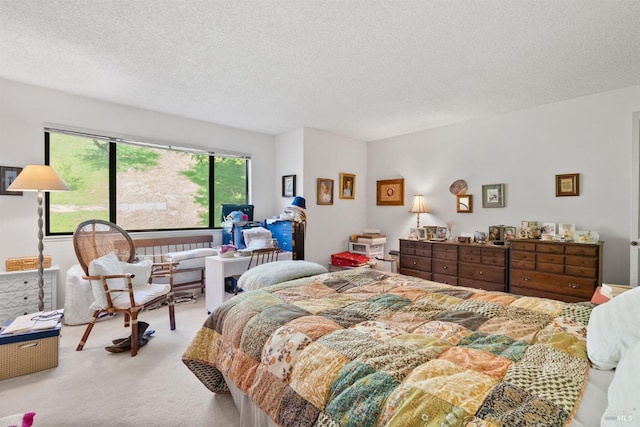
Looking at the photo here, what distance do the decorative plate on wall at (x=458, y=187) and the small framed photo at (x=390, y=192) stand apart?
0.89 metres

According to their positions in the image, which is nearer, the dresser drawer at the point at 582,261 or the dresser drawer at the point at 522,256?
the dresser drawer at the point at 582,261

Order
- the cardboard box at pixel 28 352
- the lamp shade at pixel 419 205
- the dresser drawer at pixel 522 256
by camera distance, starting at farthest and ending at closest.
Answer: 1. the lamp shade at pixel 419 205
2. the dresser drawer at pixel 522 256
3. the cardboard box at pixel 28 352

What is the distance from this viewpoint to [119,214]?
13.3 ft

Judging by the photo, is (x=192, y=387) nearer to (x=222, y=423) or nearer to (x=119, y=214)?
(x=222, y=423)

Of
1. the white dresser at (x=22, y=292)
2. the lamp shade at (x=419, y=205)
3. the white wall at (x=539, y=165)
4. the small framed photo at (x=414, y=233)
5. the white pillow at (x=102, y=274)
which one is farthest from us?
the lamp shade at (x=419, y=205)

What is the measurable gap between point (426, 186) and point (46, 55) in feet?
16.4

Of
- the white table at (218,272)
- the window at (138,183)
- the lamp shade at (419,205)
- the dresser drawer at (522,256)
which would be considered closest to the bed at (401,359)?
the white table at (218,272)

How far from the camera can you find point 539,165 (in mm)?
3801

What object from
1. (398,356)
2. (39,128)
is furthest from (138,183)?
(398,356)

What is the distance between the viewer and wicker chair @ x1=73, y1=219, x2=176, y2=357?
8.50 feet

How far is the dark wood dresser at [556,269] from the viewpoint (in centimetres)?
305

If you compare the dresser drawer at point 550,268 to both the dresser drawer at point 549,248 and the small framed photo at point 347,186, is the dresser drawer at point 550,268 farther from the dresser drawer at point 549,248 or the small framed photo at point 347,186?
the small framed photo at point 347,186

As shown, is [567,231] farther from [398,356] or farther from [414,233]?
[398,356]

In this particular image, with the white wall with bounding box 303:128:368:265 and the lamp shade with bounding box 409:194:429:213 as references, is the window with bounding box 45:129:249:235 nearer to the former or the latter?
the white wall with bounding box 303:128:368:265
